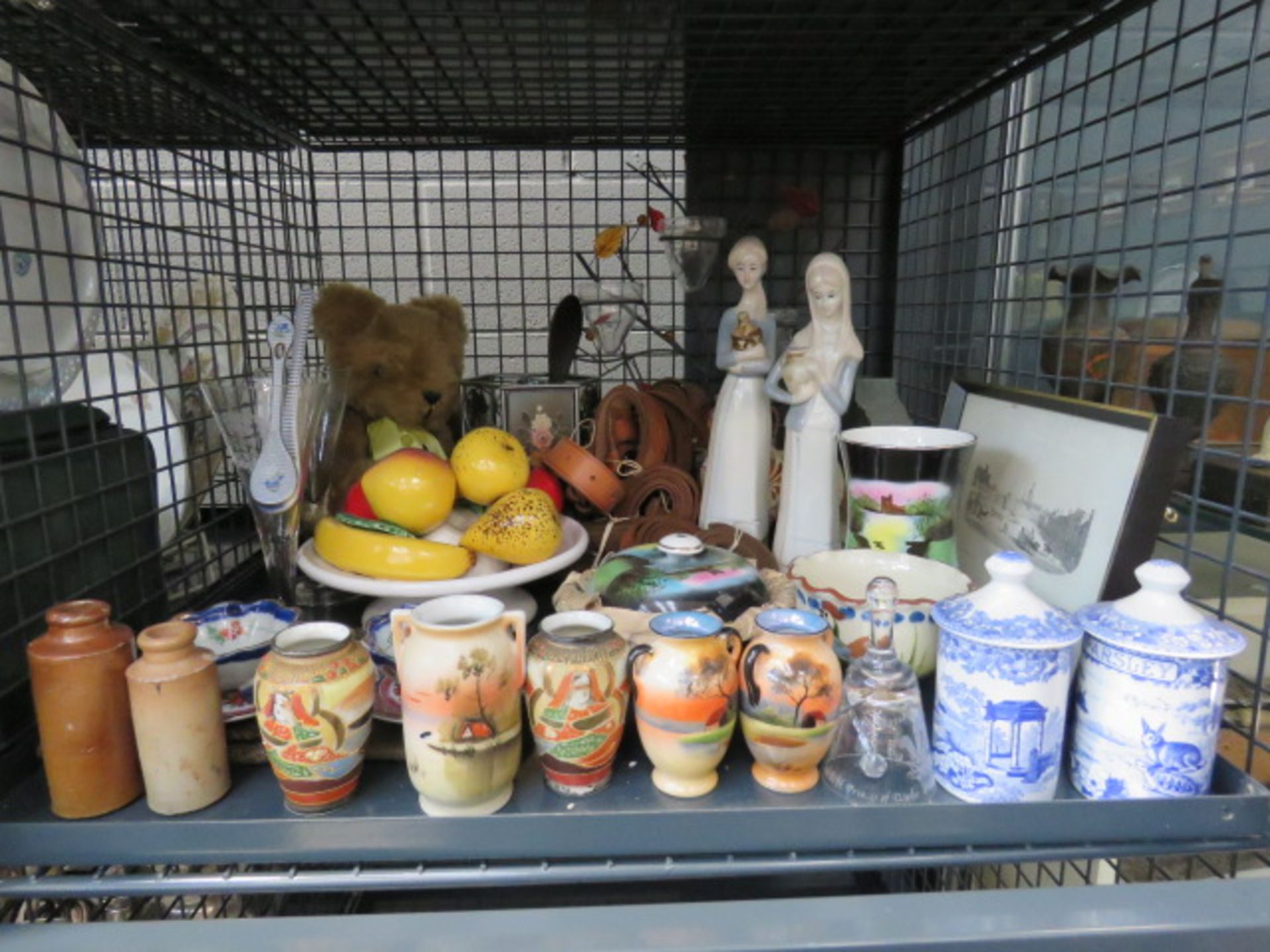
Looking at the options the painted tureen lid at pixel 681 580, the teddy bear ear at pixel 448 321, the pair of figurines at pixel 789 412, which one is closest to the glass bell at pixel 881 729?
the painted tureen lid at pixel 681 580

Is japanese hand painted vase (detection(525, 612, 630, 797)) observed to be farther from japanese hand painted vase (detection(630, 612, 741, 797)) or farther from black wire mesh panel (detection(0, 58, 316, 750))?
black wire mesh panel (detection(0, 58, 316, 750))

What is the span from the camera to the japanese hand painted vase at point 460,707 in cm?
48

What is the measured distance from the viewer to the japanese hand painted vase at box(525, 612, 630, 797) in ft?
1.61

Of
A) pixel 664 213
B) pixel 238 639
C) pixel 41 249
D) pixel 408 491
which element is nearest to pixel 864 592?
pixel 408 491

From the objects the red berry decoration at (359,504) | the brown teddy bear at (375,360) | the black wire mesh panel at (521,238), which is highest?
the black wire mesh panel at (521,238)

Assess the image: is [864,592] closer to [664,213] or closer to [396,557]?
[396,557]

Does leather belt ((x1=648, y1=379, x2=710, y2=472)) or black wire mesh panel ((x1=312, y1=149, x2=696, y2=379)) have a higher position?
black wire mesh panel ((x1=312, y1=149, x2=696, y2=379))

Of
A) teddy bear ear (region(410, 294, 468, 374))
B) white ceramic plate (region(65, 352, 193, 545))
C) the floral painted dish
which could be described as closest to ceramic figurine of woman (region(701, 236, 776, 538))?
teddy bear ear (region(410, 294, 468, 374))

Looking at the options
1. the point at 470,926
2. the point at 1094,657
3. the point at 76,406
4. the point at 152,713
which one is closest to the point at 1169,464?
the point at 1094,657

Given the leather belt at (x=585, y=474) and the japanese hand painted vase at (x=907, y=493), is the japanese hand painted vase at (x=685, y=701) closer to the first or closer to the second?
the japanese hand painted vase at (x=907, y=493)

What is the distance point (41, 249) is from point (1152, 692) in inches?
31.6

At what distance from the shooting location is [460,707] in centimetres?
48

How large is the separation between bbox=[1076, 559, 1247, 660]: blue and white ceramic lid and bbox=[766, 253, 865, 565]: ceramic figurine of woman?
11.8 inches

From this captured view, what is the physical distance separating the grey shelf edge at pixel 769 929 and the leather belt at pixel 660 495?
49cm
